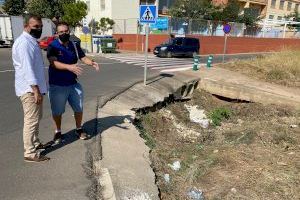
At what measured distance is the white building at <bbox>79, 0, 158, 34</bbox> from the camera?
118ft

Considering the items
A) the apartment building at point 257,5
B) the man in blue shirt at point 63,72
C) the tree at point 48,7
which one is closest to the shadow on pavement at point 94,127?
the man in blue shirt at point 63,72

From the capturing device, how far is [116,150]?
17.8ft

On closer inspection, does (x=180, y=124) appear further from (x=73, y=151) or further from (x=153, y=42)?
(x=153, y=42)

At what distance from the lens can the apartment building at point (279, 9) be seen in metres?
57.7

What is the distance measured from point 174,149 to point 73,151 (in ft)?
8.19

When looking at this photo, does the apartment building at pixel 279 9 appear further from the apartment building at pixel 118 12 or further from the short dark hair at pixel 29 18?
the short dark hair at pixel 29 18

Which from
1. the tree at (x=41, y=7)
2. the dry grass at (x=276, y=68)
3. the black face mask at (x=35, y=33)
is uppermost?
the tree at (x=41, y=7)

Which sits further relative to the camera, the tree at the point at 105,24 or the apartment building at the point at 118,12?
the apartment building at the point at 118,12

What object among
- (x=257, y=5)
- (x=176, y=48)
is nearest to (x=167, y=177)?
(x=176, y=48)

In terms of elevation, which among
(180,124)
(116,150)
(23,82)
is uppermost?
(23,82)

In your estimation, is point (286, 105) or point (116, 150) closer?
point (116, 150)

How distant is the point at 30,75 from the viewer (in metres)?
4.19

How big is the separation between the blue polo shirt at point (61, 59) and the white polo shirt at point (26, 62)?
0.49 m

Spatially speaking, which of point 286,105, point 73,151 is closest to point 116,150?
point 73,151
